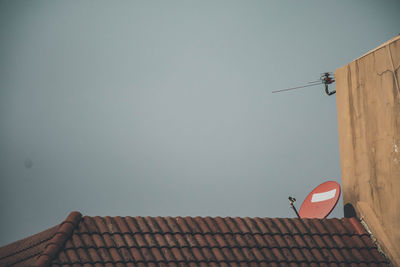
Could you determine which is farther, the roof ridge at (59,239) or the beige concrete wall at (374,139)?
the beige concrete wall at (374,139)

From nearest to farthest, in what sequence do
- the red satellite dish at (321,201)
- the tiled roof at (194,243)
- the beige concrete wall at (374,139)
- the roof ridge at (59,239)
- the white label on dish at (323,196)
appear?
the roof ridge at (59,239) → the tiled roof at (194,243) → the beige concrete wall at (374,139) → the red satellite dish at (321,201) → the white label on dish at (323,196)

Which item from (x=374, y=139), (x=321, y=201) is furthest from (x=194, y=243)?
(x=374, y=139)

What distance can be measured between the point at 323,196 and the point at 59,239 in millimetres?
6151

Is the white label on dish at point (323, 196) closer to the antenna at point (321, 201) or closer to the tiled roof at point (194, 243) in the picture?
the antenna at point (321, 201)

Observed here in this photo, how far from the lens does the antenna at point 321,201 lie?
11281 mm

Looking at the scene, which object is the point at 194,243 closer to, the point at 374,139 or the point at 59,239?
the point at 59,239

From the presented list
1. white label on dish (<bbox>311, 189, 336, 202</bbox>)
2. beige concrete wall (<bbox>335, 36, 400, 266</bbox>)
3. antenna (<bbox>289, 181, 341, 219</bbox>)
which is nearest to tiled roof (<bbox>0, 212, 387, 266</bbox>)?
beige concrete wall (<bbox>335, 36, 400, 266</bbox>)

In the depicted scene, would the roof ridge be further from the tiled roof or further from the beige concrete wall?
the beige concrete wall

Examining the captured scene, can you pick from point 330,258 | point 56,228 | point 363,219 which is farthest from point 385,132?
point 56,228

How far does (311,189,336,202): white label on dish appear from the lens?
37.6 feet

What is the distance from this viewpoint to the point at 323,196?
1195 cm

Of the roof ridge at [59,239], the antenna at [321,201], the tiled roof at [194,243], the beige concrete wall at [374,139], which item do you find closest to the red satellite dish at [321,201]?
the antenna at [321,201]

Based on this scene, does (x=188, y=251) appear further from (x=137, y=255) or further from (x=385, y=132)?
(x=385, y=132)

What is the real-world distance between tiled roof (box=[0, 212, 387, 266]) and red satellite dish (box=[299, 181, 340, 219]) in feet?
3.10
